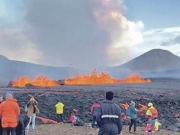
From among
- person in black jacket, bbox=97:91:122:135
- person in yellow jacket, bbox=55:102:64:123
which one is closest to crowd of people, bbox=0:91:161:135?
person in black jacket, bbox=97:91:122:135

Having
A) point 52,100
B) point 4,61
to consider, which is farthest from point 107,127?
point 4,61

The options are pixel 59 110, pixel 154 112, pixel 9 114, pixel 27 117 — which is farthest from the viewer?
pixel 59 110

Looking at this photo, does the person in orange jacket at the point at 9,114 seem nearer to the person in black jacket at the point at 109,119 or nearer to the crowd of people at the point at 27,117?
the crowd of people at the point at 27,117

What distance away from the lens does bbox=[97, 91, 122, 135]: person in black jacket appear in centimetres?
1030

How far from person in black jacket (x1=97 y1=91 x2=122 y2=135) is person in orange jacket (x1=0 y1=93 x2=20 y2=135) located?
3.57m

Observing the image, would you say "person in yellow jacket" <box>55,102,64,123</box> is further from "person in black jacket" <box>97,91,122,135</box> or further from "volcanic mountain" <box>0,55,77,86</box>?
"volcanic mountain" <box>0,55,77,86</box>

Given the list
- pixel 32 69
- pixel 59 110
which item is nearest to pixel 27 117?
pixel 59 110

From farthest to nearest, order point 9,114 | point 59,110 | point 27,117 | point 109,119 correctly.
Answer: point 59,110, point 27,117, point 9,114, point 109,119

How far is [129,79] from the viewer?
11138 centimetres

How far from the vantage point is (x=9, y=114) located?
1261cm

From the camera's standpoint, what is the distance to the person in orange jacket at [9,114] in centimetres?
1262

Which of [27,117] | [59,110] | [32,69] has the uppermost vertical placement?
[32,69]

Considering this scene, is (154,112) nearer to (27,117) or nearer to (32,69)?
(27,117)

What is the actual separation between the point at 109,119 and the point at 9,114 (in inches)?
151
